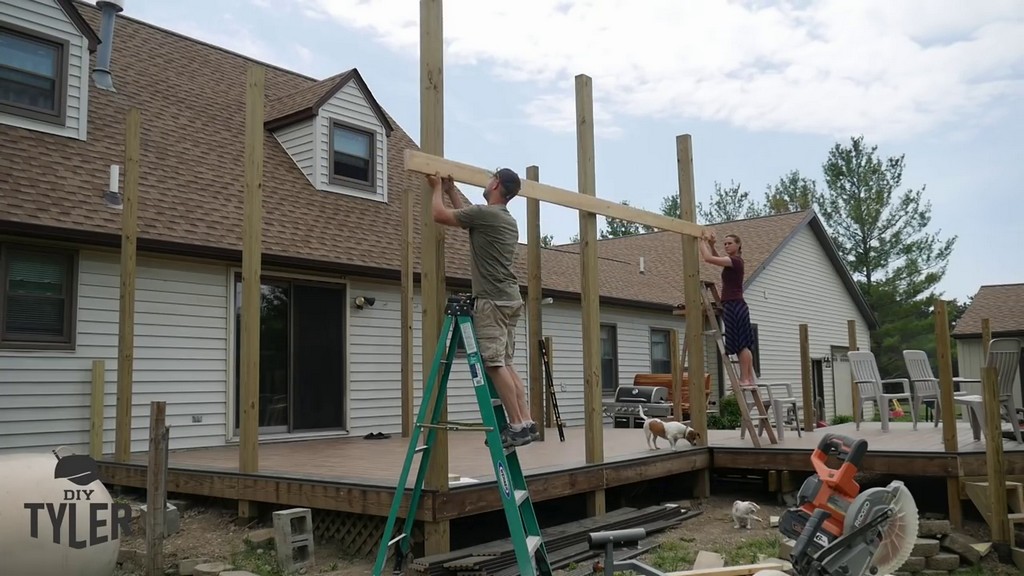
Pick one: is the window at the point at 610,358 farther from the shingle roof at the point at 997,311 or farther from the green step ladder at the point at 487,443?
the green step ladder at the point at 487,443

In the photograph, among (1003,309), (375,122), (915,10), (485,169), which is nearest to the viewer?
(485,169)

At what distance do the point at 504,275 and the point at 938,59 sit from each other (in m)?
19.0

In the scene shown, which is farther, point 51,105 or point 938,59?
point 938,59

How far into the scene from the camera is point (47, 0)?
354 inches

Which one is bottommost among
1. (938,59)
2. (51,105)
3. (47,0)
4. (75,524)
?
(75,524)

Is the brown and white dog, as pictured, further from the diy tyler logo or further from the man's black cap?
the diy tyler logo

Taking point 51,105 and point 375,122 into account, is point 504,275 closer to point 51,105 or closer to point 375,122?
point 51,105

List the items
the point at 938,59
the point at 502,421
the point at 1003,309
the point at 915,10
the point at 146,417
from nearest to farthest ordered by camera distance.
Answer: the point at 502,421 → the point at 146,417 → the point at 915,10 → the point at 938,59 → the point at 1003,309

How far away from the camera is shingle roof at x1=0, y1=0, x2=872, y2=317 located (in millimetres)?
8211

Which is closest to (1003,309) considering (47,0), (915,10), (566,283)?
(915,10)

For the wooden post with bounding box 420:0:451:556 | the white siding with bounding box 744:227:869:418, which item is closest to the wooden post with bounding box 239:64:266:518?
the wooden post with bounding box 420:0:451:556

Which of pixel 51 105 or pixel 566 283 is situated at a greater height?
pixel 51 105

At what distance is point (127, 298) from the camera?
7.32 metres

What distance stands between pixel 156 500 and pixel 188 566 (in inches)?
18.5
